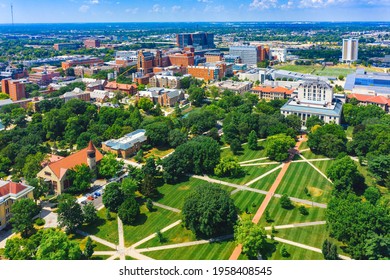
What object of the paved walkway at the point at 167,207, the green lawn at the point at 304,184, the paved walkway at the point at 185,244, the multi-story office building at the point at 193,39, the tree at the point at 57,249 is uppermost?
the multi-story office building at the point at 193,39

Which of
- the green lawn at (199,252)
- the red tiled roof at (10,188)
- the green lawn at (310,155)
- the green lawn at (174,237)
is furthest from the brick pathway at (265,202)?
the red tiled roof at (10,188)

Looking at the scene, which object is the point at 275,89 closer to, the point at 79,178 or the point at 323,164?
the point at 323,164

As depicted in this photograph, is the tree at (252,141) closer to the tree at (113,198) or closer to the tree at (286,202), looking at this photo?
the tree at (286,202)

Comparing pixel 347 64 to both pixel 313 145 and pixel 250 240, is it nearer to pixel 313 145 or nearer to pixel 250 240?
pixel 313 145

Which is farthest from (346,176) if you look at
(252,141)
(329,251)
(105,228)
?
(105,228)

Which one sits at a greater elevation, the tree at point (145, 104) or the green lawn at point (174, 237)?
the tree at point (145, 104)

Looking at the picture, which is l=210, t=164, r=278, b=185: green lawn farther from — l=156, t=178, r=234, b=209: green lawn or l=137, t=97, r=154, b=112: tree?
l=137, t=97, r=154, b=112: tree
